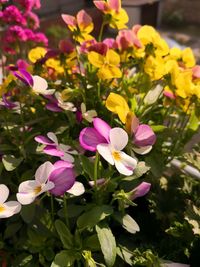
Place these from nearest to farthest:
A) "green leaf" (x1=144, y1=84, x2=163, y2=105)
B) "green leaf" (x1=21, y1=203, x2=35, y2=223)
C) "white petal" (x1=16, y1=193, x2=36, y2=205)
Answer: "white petal" (x1=16, y1=193, x2=36, y2=205), "green leaf" (x1=21, y1=203, x2=35, y2=223), "green leaf" (x1=144, y1=84, x2=163, y2=105)

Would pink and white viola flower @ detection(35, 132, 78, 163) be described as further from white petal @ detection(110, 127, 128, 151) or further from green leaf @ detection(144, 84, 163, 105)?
green leaf @ detection(144, 84, 163, 105)

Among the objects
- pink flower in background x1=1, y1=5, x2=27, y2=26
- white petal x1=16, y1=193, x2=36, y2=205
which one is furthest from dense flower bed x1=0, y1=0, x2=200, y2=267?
pink flower in background x1=1, y1=5, x2=27, y2=26

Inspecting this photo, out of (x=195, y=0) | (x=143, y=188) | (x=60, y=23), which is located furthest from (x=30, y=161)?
(x=195, y=0)

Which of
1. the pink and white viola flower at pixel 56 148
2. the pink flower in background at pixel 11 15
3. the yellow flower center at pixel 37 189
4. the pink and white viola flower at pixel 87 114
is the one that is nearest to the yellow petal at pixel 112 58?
the pink and white viola flower at pixel 87 114

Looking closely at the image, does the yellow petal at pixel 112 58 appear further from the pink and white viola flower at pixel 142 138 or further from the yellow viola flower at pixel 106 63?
the pink and white viola flower at pixel 142 138

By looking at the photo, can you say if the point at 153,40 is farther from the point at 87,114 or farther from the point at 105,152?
the point at 105,152

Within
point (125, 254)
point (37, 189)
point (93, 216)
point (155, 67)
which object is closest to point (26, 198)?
point (37, 189)
